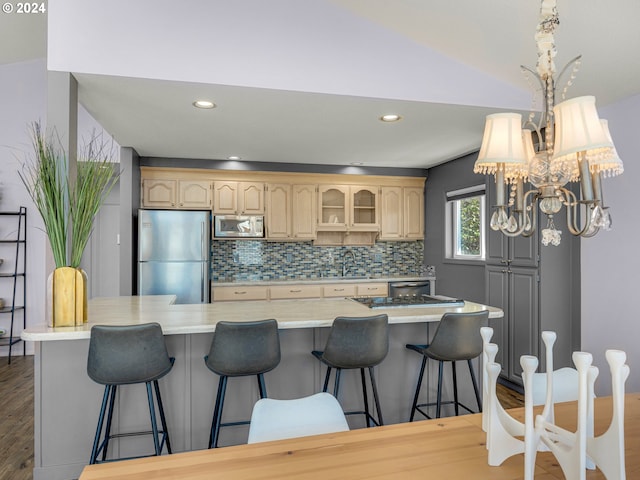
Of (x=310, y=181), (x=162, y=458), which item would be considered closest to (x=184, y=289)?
(x=310, y=181)

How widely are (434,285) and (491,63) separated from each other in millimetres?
3297

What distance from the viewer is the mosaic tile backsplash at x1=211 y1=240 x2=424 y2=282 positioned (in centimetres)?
551

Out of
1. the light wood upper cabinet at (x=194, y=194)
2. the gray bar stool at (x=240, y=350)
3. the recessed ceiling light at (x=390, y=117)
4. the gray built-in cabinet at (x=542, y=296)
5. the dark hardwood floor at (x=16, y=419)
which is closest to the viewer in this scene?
the gray bar stool at (x=240, y=350)

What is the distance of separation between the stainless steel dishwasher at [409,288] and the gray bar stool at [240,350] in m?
3.27

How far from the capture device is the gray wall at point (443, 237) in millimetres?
4762

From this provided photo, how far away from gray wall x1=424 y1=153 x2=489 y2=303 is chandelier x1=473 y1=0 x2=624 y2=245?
9.87 feet

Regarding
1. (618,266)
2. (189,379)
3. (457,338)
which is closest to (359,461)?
(457,338)

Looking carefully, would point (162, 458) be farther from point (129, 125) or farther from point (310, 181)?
point (310, 181)

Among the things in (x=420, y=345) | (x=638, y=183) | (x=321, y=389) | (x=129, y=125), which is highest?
(x=129, y=125)

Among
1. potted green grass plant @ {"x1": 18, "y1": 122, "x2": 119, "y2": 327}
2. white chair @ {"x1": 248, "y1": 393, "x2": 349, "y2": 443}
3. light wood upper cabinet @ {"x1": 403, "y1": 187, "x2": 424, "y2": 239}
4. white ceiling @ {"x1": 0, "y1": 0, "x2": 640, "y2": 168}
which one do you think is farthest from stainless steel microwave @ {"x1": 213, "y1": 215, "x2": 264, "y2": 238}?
white chair @ {"x1": 248, "y1": 393, "x2": 349, "y2": 443}

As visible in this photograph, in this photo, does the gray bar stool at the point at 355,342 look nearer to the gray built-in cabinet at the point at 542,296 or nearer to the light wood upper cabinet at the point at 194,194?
the gray built-in cabinet at the point at 542,296

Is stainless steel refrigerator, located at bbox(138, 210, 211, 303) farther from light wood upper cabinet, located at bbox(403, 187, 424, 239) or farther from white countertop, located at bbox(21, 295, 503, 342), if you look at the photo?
light wood upper cabinet, located at bbox(403, 187, 424, 239)

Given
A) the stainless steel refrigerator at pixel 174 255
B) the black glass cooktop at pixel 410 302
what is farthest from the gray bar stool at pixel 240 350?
the stainless steel refrigerator at pixel 174 255

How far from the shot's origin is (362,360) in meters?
2.42
